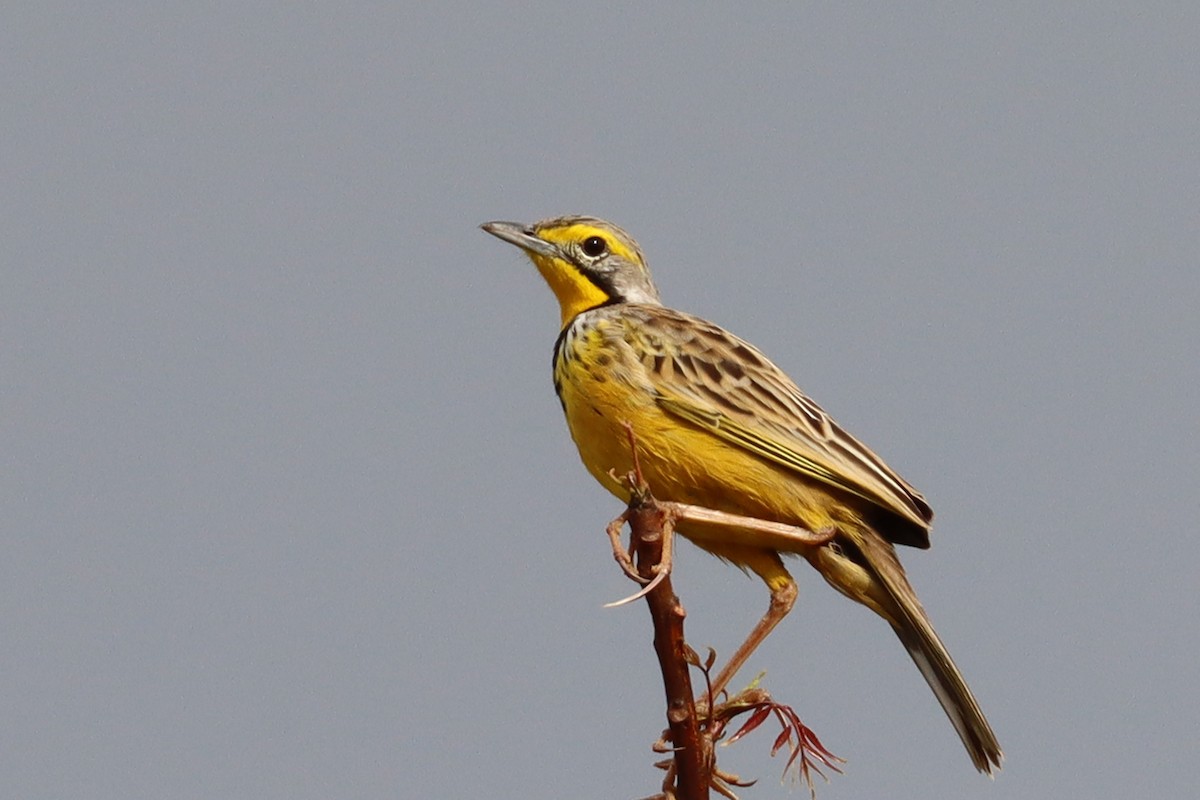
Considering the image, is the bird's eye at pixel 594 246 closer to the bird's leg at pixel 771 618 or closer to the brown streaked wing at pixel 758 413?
the brown streaked wing at pixel 758 413

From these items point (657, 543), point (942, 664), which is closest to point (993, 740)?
point (942, 664)

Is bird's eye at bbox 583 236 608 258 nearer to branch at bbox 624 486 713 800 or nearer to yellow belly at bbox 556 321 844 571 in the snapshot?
yellow belly at bbox 556 321 844 571

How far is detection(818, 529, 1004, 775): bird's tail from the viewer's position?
31.1ft

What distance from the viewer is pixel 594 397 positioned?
9.67 m

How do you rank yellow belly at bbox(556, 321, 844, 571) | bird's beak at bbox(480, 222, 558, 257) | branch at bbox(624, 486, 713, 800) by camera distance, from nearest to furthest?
branch at bbox(624, 486, 713, 800), yellow belly at bbox(556, 321, 844, 571), bird's beak at bbox(480, 222, 558, 257)

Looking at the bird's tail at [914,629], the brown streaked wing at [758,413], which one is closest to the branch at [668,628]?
the brown streaked wing at [758,413]

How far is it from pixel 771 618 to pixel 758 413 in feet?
4.34

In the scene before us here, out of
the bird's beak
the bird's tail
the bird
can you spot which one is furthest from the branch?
the bird's beak

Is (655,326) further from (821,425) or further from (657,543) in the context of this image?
(657,543)

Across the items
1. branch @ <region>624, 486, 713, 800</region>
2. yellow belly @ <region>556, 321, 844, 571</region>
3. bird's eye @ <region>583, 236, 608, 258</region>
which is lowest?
branch @ <region>624, 486, 713, 800</region>

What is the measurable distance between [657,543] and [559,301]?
3785 millimetres

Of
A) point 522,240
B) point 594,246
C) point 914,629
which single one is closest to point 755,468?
point 914,629

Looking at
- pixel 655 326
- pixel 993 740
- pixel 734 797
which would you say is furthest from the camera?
pixel 655 326

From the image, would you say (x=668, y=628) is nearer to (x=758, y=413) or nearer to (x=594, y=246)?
(x=758, y=413)
